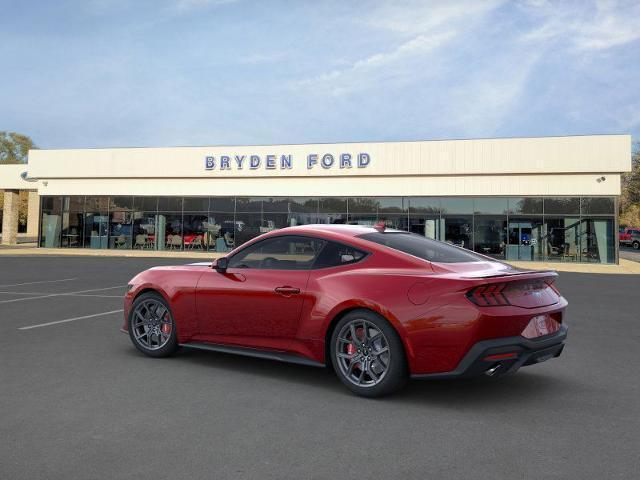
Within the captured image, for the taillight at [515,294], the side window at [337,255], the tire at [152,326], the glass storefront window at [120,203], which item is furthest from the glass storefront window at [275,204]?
the taillight at [515,294]

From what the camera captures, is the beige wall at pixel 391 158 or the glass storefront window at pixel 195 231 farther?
the glass storefront window at pixel 195 231

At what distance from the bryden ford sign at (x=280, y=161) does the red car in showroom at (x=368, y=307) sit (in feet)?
87.8

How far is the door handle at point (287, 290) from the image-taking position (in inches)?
193

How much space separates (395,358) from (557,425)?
1214mm

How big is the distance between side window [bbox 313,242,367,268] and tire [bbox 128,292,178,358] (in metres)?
1.87

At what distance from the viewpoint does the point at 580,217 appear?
29.2m

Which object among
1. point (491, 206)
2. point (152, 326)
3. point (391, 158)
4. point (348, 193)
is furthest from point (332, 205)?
point (152, 326)

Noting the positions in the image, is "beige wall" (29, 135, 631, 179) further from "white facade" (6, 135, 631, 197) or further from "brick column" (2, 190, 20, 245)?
"brick column" (2, 190, 20, 245)

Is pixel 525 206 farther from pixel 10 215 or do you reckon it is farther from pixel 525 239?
pixel 10 215

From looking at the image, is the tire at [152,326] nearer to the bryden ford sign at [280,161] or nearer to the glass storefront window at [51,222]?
the bryden ford sign at [280,161]

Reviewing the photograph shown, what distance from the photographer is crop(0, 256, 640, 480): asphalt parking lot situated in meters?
3.18

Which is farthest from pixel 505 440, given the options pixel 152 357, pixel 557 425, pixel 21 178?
pixel 21 178

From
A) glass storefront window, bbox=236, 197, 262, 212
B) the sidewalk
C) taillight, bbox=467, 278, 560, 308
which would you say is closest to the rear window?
taillight, bbox=467, 278, 560, 308

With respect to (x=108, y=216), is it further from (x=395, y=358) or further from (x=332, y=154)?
(x=395, y=358)
